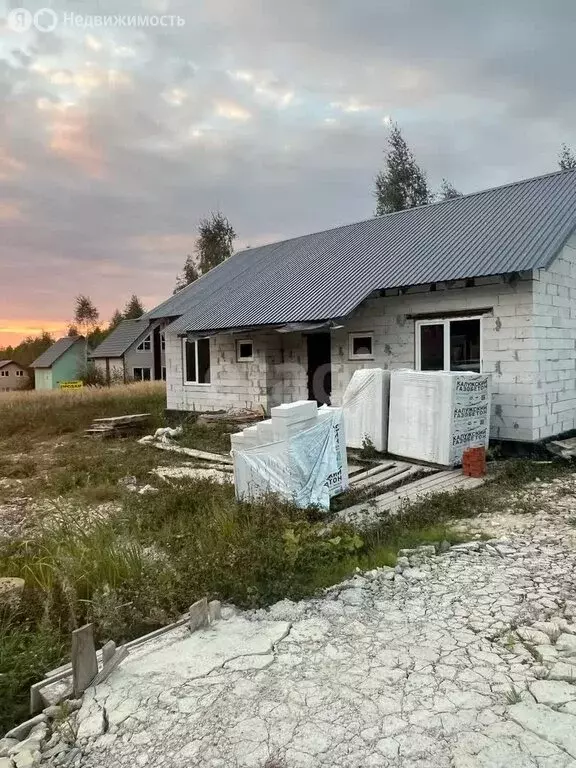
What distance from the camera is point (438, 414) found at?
8789mm

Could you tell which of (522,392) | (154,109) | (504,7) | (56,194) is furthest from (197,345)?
(504,7)

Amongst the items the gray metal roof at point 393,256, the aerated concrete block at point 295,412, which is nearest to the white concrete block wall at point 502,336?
the gray metal roof at point 393,256

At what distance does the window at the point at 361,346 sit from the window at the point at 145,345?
31.6 m

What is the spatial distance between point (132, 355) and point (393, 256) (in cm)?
3211

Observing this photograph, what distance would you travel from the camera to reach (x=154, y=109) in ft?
37.6

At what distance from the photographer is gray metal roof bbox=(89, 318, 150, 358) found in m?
41.2

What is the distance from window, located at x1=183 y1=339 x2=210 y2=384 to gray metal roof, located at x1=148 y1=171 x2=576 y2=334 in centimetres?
93

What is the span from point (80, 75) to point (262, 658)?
9588mm

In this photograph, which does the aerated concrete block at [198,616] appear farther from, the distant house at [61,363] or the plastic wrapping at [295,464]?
the distant house at [61,363]

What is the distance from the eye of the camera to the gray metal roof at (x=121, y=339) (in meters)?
41.2

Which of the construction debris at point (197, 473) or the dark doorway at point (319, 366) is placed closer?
the construction debris at point (197, 473)

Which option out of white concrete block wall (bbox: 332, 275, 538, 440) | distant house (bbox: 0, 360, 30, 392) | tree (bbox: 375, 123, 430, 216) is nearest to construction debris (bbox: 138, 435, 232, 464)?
white concrete block wall (bbox: 332, 275, 538, 440)

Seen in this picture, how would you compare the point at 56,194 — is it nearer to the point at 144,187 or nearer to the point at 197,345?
the point at 144,187

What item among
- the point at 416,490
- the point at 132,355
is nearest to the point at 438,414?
the point at 416,490
